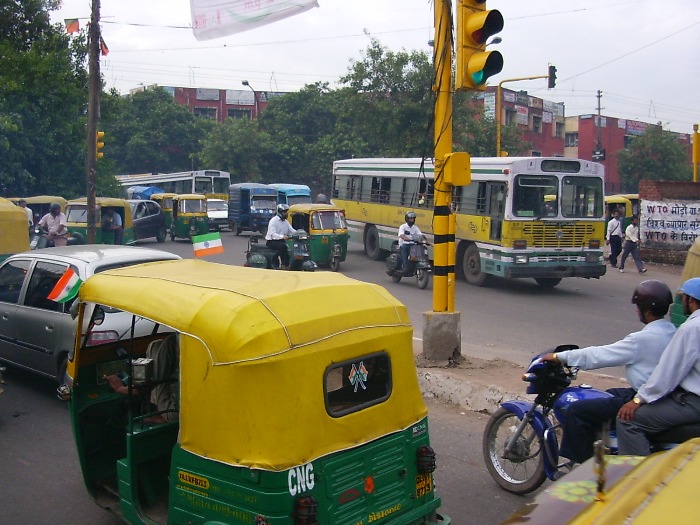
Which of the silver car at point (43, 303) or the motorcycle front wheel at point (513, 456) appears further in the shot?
the silver car at point (43, 303)

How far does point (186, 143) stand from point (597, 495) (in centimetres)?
5040

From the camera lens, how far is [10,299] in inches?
326

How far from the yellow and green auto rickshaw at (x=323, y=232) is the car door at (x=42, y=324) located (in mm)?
11526

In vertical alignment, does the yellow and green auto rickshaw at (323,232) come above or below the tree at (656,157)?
below

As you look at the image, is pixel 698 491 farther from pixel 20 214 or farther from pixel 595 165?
pixel 595 165

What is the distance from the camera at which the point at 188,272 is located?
183 inches

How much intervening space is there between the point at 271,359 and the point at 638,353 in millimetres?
2296

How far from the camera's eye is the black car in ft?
94.7

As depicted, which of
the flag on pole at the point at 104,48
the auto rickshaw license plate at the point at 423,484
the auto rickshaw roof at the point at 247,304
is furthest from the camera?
the flag on pole at the point at 104,48

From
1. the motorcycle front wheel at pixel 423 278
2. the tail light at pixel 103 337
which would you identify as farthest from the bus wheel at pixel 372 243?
the tail light at pixel 103 337

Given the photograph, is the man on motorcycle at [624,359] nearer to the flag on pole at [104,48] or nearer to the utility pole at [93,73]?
the utility pole at [93,73]

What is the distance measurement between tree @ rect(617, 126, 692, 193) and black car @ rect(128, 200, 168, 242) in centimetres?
2912

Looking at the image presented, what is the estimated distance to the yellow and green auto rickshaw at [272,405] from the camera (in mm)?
3578

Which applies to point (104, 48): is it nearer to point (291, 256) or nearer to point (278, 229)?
point (278, 229)
